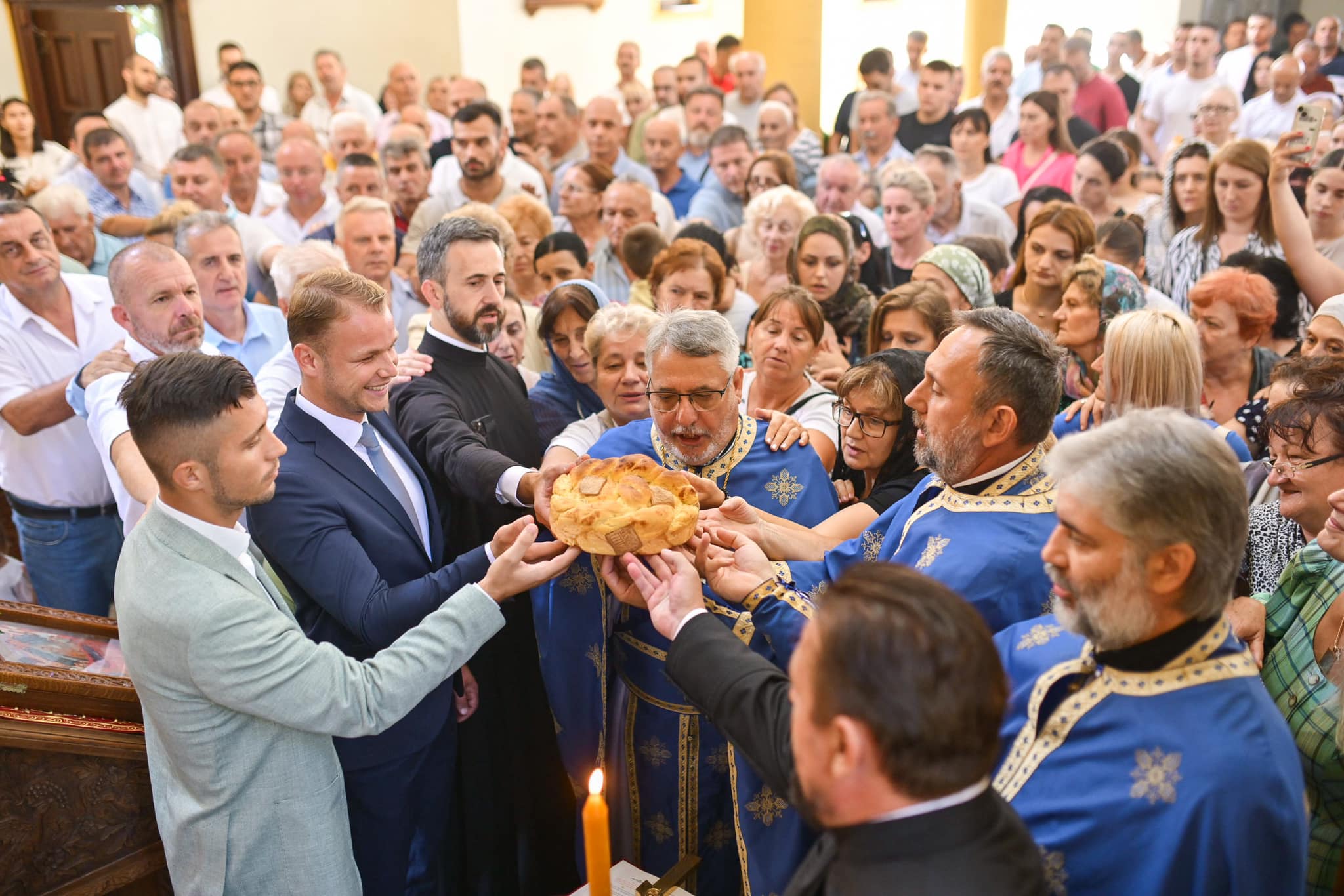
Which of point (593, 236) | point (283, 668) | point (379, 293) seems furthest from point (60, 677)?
point (593, 236)

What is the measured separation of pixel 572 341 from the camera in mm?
4285

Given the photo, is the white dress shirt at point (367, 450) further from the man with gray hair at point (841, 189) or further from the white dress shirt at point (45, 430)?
the man with gray hair at point (841, 189)

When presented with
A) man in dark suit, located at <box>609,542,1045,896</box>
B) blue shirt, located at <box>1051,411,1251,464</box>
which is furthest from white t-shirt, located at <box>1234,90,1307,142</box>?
man in dark suit, located at <box>609,542,1045,896</box>

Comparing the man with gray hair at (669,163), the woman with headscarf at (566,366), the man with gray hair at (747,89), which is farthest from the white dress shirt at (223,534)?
the man with gray hair at (747,89)

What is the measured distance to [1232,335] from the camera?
4188 mm

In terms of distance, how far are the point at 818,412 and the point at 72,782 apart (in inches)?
105

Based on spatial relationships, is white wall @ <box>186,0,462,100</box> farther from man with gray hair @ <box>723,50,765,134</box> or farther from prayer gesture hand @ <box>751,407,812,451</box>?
prayer gesture hand @ <box>751,407,812,451</box>

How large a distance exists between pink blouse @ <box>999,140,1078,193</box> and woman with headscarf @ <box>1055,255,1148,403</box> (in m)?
3.76

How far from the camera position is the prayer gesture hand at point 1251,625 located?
2.61m

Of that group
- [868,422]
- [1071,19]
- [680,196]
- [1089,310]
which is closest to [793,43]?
[680,196]

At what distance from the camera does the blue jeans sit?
177 inches

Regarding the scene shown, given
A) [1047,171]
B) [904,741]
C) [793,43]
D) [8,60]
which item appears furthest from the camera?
[793,43]

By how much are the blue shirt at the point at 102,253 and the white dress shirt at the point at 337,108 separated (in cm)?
681

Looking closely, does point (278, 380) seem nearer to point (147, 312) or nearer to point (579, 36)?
point (147, 312)
